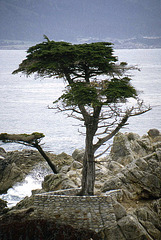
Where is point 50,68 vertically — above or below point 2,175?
above

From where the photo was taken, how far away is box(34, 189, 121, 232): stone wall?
44.0ft

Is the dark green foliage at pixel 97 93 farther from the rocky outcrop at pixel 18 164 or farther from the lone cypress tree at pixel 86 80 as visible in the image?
the rocky outcrop at pixel 18 164

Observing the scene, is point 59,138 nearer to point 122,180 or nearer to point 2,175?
point 2,175

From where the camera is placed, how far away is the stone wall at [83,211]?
13.4 meters

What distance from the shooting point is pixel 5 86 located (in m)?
88.6

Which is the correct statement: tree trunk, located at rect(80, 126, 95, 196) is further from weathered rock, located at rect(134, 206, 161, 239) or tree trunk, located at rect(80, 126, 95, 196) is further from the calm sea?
the calm sea

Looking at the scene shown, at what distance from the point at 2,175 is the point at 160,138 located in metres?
14.6

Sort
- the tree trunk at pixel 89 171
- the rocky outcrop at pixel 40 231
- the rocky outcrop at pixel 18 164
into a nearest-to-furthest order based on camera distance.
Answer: the rocky outcrop at pixel 40 231
the tree trunk at pixel 89 171
the rocky outcrop at pixel 18 164

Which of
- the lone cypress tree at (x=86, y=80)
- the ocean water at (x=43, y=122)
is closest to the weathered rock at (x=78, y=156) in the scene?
the ocean water at (x=43, y=122)

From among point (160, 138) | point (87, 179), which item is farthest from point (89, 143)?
point (160, 138)

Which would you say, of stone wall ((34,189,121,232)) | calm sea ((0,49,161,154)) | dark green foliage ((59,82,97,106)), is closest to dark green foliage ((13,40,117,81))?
dark green foliage ((59,82,97,106))

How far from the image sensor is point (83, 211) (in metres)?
13.5

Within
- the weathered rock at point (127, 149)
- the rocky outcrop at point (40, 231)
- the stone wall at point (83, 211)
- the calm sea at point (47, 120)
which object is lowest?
the rocky outcrop at point (40, 231)

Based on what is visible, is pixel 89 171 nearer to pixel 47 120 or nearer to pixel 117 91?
pixel 117 91
